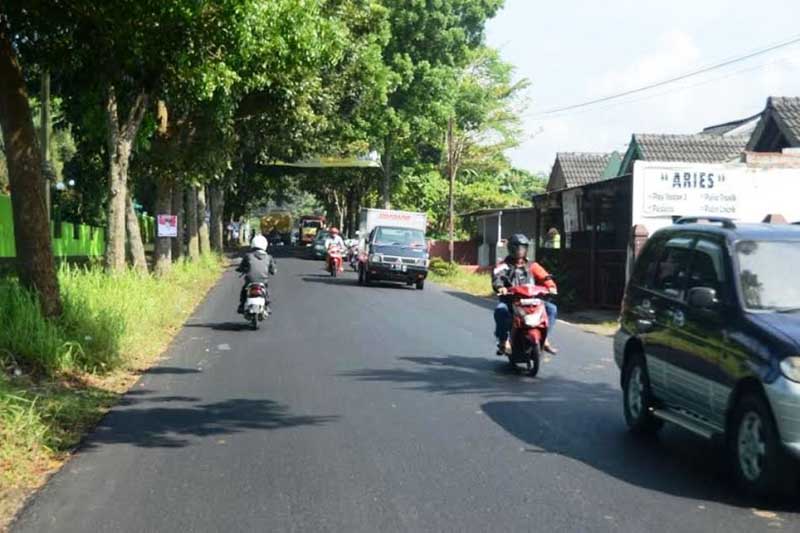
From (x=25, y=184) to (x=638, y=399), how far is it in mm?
7628

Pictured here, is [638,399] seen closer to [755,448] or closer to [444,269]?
[755,448]

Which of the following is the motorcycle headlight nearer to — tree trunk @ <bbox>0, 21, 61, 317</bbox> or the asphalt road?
the asphalt road

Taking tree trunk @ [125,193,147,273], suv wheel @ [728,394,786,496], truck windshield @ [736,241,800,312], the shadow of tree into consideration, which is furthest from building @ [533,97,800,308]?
suv wheel @ [728,394,786,496]

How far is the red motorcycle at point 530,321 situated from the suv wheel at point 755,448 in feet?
17.1

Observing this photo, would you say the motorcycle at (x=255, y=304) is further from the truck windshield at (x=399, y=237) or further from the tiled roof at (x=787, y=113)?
the tiled roof at (x=787, y=113)

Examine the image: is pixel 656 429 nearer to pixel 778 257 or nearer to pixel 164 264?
pixel 778 257

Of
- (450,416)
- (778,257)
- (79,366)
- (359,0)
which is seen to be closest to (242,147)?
(359,0)

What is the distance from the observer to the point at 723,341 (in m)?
7.18

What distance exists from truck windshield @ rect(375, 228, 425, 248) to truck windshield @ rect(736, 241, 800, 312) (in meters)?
24.0

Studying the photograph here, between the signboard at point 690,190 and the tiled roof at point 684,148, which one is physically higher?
the tiled roof at point 684,148

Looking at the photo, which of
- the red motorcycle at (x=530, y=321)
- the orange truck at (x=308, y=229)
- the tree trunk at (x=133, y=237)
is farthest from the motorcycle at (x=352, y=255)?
the orange truck at (x=308, y=229)

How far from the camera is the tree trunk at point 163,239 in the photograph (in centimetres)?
2673

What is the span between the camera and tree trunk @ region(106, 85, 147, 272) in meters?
18.6

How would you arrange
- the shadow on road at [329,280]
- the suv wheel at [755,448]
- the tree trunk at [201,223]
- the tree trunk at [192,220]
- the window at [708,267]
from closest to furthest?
the suv wheel at [755,448]
the window at [708,267]
the shadow on road at [329,280]
the tree trunk at [192,220]
the tree trunk at [201,223]
